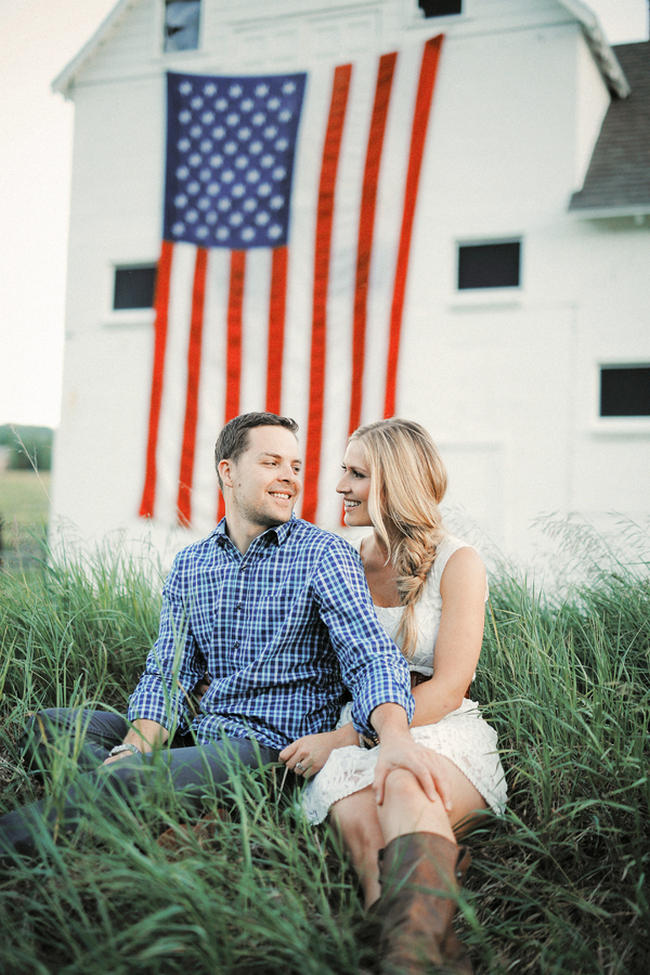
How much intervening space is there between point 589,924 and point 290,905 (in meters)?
0.84

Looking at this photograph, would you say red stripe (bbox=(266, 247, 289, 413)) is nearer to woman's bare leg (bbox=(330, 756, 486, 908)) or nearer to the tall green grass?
the tall green grass

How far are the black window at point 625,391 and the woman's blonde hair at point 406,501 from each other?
6345 millimetres

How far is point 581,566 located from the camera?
4.95 metres

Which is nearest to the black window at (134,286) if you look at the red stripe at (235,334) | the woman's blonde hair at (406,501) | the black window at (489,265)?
the red stripe at (235,334)

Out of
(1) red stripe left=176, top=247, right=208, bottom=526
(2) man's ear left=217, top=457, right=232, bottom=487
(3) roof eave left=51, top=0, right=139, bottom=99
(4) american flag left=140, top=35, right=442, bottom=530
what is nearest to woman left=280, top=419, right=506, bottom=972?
(2) man's ear left=217, top=457, right=232, bottom=487

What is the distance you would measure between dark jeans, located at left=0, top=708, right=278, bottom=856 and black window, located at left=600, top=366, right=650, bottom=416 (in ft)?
23.3

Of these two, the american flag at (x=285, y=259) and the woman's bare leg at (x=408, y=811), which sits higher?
the american flag at (x=285, y=259)

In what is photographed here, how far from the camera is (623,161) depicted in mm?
9047

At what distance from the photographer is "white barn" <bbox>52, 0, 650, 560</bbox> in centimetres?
870

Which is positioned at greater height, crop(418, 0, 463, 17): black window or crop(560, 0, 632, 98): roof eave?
crop(418, 0, 463, 17): black window

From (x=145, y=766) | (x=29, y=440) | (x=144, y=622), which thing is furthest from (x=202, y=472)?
(x=145, y=766)

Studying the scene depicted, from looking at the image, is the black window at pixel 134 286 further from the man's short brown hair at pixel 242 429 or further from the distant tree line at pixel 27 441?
the man's short brown hair at pixel 242 429

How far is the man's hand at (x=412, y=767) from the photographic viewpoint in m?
2.14

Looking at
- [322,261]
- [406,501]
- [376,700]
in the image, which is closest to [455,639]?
[376,700]
